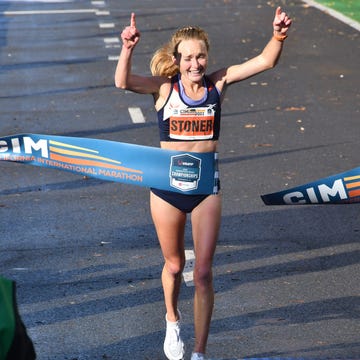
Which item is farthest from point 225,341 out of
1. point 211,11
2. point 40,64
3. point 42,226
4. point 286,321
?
point 211,11

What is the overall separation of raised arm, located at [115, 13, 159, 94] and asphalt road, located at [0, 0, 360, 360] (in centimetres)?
168

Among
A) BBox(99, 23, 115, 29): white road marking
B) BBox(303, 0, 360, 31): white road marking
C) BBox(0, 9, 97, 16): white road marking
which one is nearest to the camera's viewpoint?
BBox(303, 0, 360, 31): white road marking

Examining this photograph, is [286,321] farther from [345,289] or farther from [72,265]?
[72,265]

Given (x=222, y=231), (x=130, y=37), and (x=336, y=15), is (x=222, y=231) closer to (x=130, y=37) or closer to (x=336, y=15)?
(x=130, y=37)

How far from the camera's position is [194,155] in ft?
22.3

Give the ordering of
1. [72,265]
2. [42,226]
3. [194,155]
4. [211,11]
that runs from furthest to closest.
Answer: [211,11], [42,226], [72,265], [194,155]

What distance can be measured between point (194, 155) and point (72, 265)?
2672mm

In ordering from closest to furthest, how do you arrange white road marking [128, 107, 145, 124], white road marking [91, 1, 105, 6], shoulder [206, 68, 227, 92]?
shoulder [206, 68, 227, 92]
white road marking [128, 107, 145, 124]
white road marking [91, 1, 105, 6]

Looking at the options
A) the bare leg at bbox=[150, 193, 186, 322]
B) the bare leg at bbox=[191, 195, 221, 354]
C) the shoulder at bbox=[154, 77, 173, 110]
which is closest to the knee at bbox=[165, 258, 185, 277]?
the bare leg at bbox=[150, 193, 186, 322]

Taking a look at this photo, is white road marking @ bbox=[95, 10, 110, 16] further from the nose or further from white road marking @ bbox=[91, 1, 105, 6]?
the nose

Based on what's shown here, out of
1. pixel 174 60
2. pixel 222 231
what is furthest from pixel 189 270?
pixel 174 60

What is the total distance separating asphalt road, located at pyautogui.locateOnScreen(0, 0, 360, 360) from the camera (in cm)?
758

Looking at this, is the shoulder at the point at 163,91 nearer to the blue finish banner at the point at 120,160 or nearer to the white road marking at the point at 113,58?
the blue finish banner at the point at 120,160

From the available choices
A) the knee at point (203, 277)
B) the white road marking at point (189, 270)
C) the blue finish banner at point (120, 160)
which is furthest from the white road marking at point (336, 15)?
the knee at point (203, 277)
